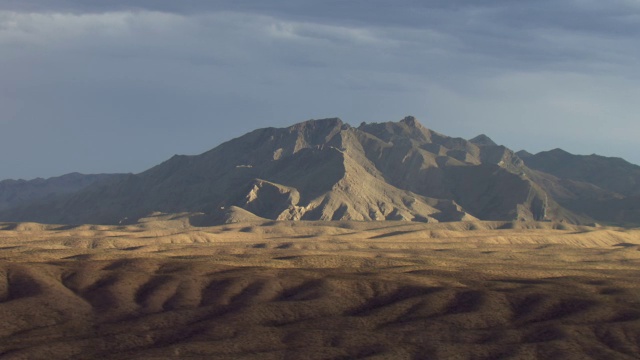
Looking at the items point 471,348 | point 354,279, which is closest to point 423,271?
point 354,279

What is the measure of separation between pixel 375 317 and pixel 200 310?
20972 mm

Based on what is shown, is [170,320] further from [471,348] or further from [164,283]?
[471,348]

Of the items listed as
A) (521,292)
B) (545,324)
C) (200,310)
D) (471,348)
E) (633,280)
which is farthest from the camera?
(633,280)

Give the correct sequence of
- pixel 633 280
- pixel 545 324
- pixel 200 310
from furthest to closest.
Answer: pixel 633 280
pixel 200 310
pixel 545 324

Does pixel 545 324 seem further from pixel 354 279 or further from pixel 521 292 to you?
pixel 354 279

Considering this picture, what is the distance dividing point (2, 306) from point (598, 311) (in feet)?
231

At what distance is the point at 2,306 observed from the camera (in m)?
106

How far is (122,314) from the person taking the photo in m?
108

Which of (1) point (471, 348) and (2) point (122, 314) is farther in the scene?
(2) point (122, 314)

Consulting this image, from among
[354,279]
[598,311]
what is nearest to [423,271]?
[354,279]

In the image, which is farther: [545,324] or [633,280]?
[633,280]

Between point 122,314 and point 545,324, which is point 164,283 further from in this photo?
point 545,324

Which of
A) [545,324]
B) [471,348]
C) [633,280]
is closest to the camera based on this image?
[471,348]

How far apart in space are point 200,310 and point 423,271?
45.6 metres
